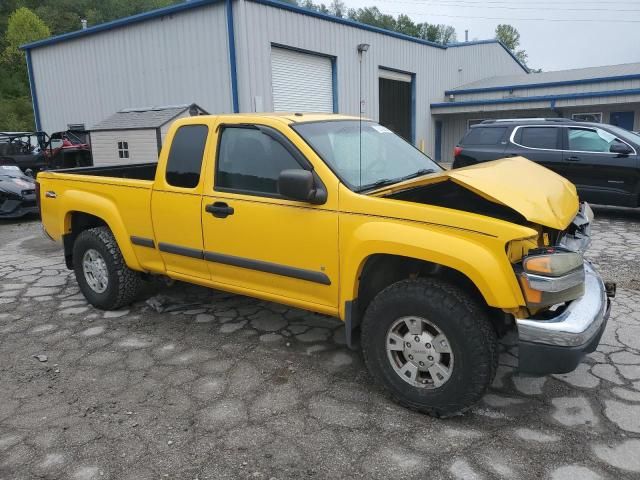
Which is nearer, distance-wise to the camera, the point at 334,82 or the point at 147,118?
the point at 147,118

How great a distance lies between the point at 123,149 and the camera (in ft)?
39.0

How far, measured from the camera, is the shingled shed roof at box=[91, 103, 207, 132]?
37.8 ft

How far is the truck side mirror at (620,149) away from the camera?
328 inches

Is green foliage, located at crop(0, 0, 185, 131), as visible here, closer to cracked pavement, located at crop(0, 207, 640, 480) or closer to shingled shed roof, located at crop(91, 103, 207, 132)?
shingled shed roof, located at crop(91, 103, 207, 132)

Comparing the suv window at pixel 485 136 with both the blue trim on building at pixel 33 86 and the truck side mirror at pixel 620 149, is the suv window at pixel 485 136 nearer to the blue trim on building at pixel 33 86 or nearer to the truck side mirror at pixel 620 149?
the truck side mirror at pixel 620 149

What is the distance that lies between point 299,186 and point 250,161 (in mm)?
809

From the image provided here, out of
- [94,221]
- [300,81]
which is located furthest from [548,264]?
[300,81]

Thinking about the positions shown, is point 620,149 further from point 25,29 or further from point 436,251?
point 25,29

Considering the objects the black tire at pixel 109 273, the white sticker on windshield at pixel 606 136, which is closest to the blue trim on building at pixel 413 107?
the white sticker on windshield at pixel 606 136

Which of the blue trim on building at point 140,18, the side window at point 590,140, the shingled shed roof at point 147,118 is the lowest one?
the side window at point 590,140

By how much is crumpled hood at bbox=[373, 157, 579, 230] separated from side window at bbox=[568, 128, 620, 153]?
18.7 ft

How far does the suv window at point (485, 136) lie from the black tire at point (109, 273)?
23.2 feet

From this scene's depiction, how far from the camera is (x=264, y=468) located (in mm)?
2705

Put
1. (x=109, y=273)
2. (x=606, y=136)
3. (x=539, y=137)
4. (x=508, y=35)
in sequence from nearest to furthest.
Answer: (x=109, y=273), (x=606, y=136), (x=539, y=137), (x=508, y=35)
